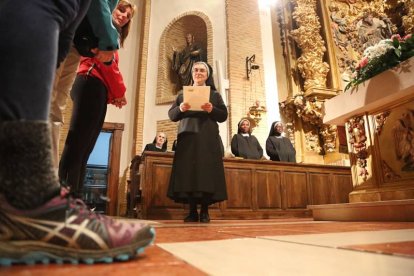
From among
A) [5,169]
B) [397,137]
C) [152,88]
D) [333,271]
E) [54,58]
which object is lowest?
[333,271]

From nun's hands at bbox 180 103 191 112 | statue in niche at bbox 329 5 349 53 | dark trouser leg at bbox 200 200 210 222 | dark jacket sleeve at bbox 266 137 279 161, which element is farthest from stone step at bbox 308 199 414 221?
statue in niche at bbox 329 5 349 53

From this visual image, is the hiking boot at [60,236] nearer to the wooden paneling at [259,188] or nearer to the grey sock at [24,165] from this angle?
the grey sock at [24,165]

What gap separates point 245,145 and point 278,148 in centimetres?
73

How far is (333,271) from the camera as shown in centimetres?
65

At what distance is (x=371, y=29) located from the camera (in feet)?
29.3

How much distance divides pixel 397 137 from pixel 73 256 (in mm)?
3216

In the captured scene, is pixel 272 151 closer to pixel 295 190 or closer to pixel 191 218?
pixel 295 190

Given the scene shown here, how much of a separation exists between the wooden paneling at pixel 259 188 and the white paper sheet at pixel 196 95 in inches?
81.3

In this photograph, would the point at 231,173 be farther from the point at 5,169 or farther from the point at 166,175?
the point at 5,169

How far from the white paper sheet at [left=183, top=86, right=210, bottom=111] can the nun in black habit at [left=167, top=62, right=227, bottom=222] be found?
0.04 m

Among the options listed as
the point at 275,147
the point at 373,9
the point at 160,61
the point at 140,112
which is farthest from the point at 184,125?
the point at 373,9

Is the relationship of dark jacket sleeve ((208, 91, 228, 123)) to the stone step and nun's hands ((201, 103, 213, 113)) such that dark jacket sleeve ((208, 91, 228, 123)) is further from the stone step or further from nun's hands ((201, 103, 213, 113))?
the stone step

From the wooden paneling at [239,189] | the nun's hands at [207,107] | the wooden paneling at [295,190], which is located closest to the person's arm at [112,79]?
the nun's hands at [207,107]

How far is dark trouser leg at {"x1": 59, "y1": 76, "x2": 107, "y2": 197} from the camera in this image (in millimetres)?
1803
